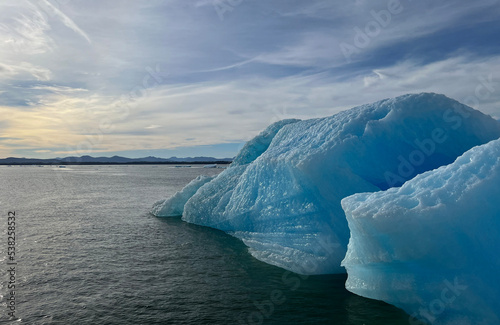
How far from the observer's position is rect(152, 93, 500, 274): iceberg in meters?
12.8

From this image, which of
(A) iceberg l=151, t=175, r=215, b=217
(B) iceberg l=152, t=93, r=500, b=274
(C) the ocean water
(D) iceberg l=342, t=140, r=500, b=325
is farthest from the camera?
(A) iceberg l=151, t=175, r=215, b=217

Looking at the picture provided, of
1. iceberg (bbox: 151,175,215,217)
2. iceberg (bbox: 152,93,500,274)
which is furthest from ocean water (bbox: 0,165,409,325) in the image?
iceberg (bbox: 151,175,215,217)

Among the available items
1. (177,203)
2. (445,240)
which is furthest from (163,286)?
(177,203)

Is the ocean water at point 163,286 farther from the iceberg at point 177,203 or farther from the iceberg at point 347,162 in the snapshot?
the iceberg at point 177,203

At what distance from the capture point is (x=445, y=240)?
8227 millimetres

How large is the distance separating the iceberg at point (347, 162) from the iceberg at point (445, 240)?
3767 millimetres

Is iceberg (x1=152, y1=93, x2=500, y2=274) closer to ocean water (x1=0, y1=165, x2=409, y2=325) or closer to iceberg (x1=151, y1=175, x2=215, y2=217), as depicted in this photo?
ocean water (x1=0, y1=165, x2=409, y2=325)

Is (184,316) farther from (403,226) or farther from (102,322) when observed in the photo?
(403,226)

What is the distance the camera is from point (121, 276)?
12688 mm

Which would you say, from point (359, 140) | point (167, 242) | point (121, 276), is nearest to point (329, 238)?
point (359, 140)

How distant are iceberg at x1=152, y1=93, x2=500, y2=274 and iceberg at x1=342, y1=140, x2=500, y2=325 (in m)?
3.77

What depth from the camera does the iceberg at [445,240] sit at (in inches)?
318

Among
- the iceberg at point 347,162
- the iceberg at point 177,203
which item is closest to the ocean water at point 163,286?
the iceberg at point 347,162

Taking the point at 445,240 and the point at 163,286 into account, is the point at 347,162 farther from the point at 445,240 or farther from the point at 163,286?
the point at 163,286
